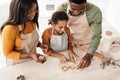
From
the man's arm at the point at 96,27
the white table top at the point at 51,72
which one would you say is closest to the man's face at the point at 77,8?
the man's arm at the point at 96,27

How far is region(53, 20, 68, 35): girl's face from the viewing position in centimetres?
121

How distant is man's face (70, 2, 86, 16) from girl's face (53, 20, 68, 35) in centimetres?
13

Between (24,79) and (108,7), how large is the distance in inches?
89.4

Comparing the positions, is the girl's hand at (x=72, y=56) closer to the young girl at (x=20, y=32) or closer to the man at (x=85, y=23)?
the man at (x=85, y=23)

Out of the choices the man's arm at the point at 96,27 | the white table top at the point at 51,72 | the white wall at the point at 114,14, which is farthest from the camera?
the white wall at the point at 114,14

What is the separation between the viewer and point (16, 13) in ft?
3.54

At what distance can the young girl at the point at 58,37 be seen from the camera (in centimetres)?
122

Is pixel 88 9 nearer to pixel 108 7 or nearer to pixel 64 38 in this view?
pixel 64 38

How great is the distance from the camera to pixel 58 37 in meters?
1.29

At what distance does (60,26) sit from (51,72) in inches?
12.4

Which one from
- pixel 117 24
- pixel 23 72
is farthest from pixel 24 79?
pixel 117 24

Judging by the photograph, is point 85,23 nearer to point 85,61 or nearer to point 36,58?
point 85,61

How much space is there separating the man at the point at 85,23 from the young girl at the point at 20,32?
0.28m

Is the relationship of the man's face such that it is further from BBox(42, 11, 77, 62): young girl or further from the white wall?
the white wall
